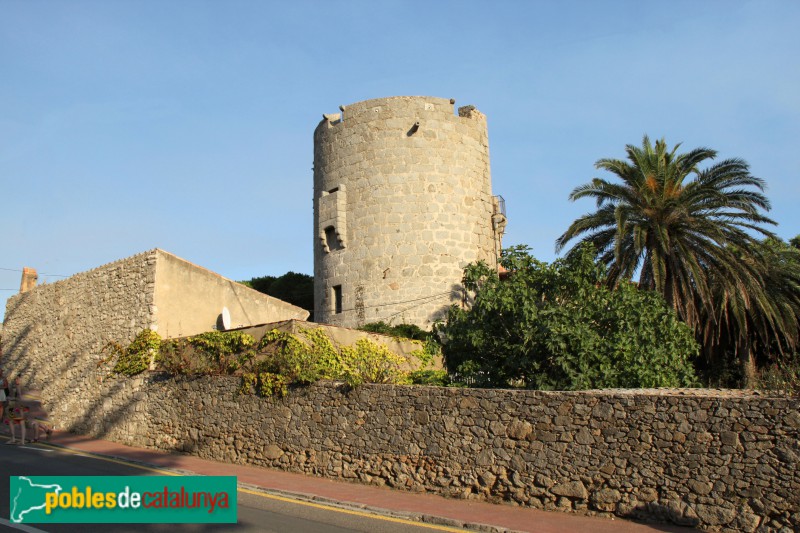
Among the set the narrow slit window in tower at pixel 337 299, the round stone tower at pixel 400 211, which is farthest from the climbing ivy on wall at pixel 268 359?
the narrow slit window in tower at pixel 337 299

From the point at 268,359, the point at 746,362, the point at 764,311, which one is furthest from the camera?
the point at 746,362

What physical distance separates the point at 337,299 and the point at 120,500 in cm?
1554

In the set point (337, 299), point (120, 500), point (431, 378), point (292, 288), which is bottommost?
point (120, 500)

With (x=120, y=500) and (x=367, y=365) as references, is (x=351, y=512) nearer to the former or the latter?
(x=120, y=500)

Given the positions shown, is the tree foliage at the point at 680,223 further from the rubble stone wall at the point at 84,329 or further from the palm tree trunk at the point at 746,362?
the rubble stone wall at the point at 84,329

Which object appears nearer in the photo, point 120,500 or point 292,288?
point 120,500

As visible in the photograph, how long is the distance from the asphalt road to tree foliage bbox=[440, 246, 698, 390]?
5.42m

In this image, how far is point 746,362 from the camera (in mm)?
22109

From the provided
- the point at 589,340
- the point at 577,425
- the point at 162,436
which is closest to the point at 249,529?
the point at 577,425

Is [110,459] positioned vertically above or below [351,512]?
above

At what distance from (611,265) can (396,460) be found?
11120mm

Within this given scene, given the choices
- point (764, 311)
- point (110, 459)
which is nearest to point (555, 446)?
point (110, 459)

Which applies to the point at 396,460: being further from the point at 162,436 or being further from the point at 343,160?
the point at 343,160

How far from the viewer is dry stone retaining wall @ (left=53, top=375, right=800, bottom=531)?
8.77 metres
